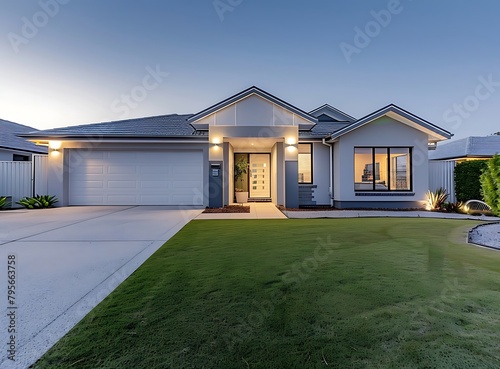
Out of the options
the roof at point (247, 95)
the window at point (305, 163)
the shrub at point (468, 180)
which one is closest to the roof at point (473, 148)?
the shrub at point (468, 180)

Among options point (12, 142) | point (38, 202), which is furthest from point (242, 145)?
point (12, 142)

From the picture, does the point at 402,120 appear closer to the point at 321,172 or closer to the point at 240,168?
the point at 321,172

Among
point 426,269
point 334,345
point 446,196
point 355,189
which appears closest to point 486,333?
point 334,345

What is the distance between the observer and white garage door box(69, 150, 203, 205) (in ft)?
40.4

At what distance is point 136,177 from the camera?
12406mm

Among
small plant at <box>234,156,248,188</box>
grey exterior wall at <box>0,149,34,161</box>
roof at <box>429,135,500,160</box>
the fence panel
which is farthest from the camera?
roof at <box>429,135,500,160</box>

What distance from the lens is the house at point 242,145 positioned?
11.3 meters

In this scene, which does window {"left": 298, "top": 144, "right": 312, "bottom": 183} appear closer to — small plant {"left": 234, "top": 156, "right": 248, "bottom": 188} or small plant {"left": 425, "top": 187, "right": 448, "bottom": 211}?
small plant {"left": 234, "top": 156, "right": 248, "bottom": 188}

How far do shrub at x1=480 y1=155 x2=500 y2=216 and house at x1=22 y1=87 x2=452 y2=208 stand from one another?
4.97 meters

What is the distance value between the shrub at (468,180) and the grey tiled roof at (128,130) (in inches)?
487

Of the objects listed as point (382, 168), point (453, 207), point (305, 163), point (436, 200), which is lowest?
point (453, 207)

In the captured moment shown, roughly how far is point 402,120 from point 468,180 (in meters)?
3.80

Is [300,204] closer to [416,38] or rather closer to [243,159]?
[243,159]

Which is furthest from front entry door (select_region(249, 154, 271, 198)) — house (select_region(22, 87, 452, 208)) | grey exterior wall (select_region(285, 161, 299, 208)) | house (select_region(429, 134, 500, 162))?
house (select_region(429, 134, 500, 162))
